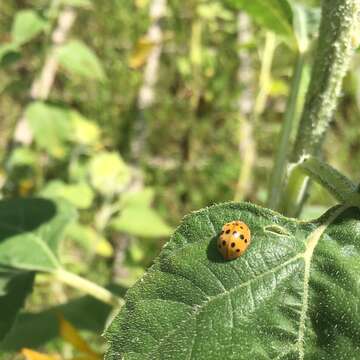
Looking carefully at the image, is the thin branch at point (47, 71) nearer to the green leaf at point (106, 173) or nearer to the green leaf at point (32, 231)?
the green leaf at point (106, 173)

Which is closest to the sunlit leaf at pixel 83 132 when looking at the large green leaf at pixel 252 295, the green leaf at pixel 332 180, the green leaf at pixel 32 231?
the green leaf at pixel 32 231

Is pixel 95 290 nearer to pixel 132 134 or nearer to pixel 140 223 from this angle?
pixel 140 223

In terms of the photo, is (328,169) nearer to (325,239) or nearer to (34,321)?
(325,239)

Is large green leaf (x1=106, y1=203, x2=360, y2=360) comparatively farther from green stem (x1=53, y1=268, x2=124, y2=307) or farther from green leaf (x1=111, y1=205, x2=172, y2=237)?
green leaf (x1=111, y1=205, x2=172, y2=237)

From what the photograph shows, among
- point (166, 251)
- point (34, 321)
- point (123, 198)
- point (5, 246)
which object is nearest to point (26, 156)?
point (123, 198)

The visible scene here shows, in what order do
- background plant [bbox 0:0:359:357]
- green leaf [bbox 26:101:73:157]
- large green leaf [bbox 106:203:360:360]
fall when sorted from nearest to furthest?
large green leaf [bbox 106:203:360:360] < background plant [bbox 0:0:359:357] < green leaf [bbox 26:101:73:157]

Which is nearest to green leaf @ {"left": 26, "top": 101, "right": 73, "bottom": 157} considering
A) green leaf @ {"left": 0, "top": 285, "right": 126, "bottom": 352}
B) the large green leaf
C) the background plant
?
the background plant

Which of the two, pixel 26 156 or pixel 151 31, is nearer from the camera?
pixel 26 156
